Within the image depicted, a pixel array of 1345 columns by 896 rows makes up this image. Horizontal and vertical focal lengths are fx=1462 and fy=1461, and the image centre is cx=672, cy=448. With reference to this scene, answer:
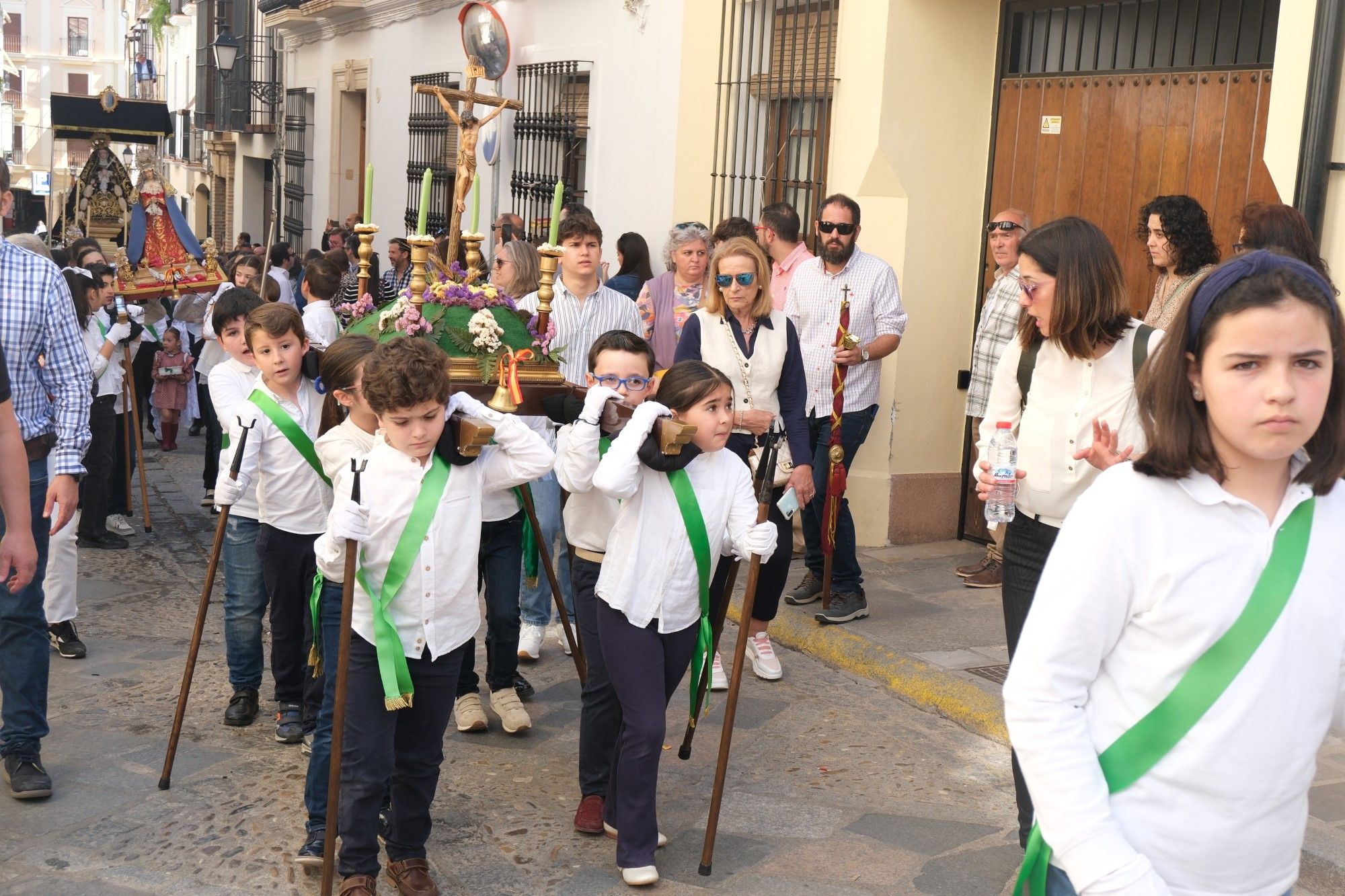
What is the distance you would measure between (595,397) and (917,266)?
4.20 metres

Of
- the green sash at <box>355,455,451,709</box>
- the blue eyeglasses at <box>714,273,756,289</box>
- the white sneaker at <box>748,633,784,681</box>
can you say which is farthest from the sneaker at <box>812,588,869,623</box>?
the green sash at <box>355,455,451,709</box>

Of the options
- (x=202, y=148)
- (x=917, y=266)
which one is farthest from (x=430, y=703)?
(x=202, y=148)

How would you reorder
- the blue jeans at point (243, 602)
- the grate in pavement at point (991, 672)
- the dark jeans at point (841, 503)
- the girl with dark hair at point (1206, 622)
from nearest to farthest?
the girl with dark hair at point (1206, 622)
the blue jeans at point (243, 602)
the grate in pavement at point (991, 672)
the dark jeans at point (841, 503)

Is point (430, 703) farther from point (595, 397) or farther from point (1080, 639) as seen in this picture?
point (1080, 639)

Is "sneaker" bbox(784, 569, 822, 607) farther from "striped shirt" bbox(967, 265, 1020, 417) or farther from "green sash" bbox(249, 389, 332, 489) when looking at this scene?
"green sash" bbox(249, 389, 332, 489)

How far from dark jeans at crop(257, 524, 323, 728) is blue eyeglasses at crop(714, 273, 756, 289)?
6.36ft

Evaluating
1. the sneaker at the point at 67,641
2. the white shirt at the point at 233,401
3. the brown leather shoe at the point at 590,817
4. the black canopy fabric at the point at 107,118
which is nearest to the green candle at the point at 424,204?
the white shirt at the point at 233,401

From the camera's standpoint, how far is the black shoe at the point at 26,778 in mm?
4711

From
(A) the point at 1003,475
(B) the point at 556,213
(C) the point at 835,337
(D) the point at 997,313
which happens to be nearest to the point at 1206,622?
(A) the point at 1003,475

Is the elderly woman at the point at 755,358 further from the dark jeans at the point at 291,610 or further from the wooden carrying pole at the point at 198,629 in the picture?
the wooden carrying pole at the point at 198,629

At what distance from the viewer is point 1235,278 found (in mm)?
2150

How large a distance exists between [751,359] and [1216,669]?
13.1ft

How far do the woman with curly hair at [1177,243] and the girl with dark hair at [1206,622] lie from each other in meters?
3.99

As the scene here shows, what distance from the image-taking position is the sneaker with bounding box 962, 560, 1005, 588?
770 centimetres
